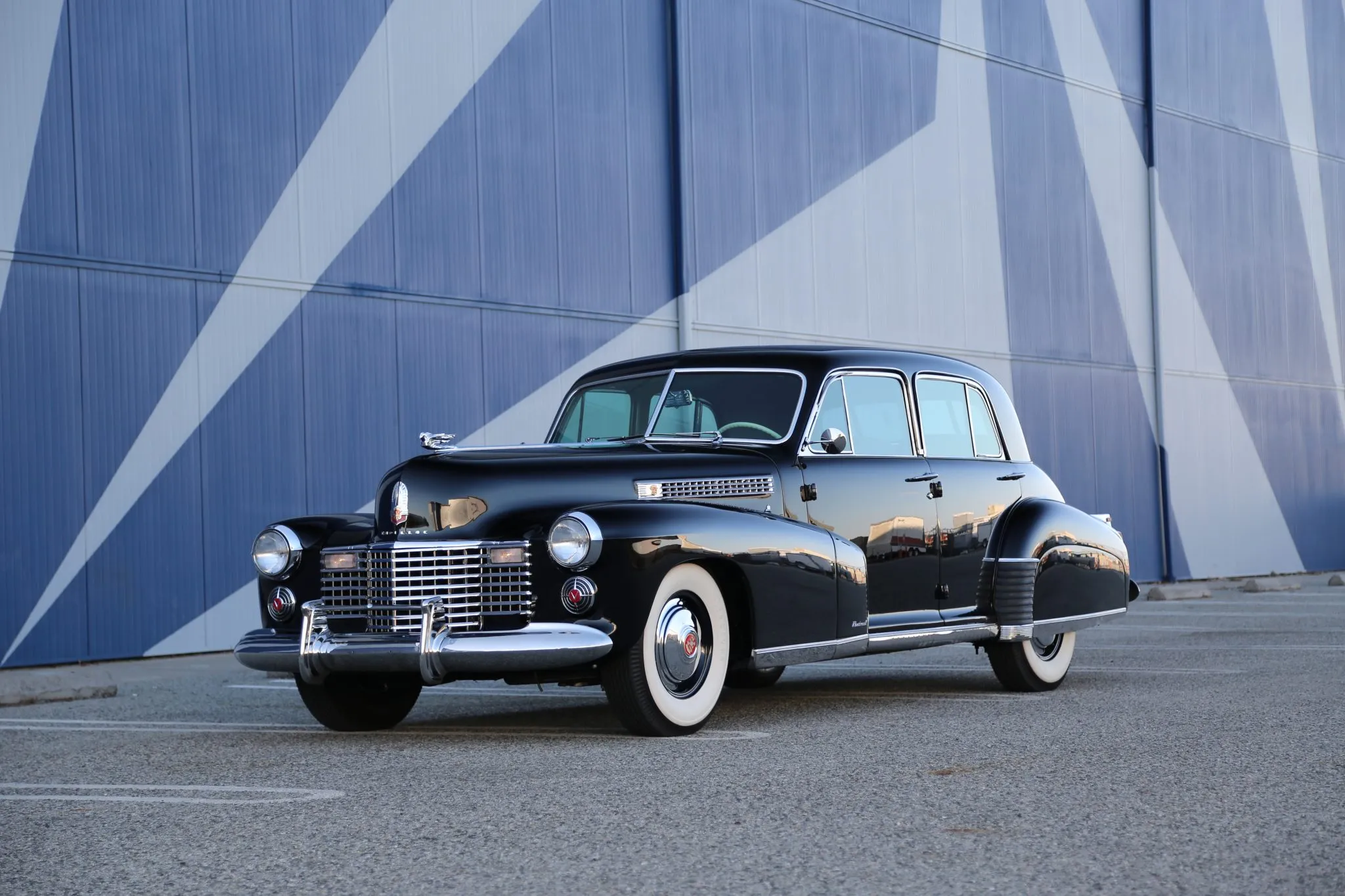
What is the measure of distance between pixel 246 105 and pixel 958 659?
7.63 meters

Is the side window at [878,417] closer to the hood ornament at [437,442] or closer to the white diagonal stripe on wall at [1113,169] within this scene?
the hood ornament at [437,442]

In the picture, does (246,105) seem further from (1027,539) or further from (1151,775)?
(1151,775)

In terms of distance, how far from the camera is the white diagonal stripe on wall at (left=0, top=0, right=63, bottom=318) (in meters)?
12.0

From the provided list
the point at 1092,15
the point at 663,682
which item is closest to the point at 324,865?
the point at 663,682

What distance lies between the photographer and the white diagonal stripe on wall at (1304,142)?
2819 centimetres

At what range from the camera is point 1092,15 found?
24.0 meters

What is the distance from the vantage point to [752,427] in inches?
301

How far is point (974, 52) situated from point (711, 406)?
50.2 ft

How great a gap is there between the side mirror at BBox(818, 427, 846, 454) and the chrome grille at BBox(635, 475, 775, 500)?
36 cm

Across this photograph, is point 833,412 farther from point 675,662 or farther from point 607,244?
point 607,244

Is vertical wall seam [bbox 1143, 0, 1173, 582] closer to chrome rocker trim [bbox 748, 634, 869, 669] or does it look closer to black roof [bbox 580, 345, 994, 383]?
black roof [bbox 580, 345, 994, 383]

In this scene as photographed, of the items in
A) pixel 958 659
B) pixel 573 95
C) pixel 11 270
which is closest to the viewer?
pixel 958 659

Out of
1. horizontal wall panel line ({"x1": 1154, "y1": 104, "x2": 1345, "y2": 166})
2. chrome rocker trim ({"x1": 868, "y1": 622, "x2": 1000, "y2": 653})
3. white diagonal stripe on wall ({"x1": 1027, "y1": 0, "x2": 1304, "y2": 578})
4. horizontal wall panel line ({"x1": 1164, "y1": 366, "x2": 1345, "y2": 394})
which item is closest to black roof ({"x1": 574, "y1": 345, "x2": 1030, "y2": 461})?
chrome rocker trim ({"x1": 868, "y1": 622, "x2": 1000, "y2": 653})

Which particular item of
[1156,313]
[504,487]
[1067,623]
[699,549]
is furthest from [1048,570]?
[1156,313]
